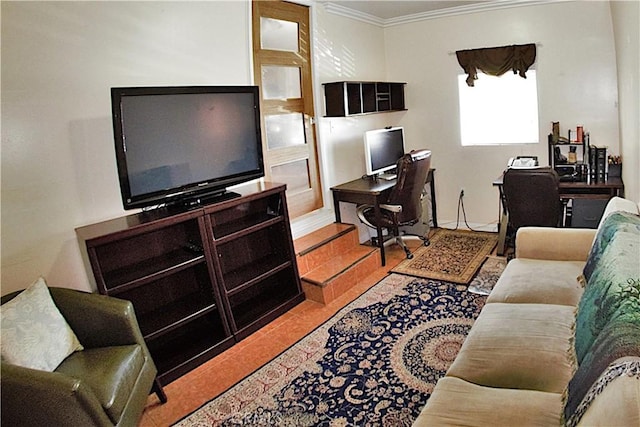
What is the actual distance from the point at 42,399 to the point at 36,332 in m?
0.43

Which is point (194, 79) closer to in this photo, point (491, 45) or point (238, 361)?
point (238, 361)

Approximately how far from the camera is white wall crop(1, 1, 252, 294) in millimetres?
2334

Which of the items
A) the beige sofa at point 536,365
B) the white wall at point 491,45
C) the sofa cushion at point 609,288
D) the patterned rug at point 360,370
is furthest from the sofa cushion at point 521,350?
the white wall at point 491,45

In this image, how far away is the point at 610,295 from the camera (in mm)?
1586

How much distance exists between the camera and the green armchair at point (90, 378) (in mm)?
1746

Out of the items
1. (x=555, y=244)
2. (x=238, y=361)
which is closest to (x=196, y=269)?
(x=238, y=361)

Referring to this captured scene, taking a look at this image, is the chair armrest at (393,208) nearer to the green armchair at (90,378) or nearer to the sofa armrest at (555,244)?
the sofa armrest at (555,244)

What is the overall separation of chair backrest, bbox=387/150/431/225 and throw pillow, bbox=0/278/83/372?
288cm

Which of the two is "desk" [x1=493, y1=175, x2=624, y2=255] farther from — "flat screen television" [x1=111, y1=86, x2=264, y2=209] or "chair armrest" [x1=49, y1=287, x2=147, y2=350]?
"chair armrest" [x1=49, y1=287, x2=147, y2=350]

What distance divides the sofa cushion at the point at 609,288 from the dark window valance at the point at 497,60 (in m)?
3.08

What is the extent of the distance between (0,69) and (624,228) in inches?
123

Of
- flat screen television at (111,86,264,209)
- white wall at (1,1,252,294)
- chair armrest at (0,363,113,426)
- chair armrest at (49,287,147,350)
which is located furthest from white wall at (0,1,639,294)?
chair armrest at (0,363,113,426)

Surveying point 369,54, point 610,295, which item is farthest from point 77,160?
point 369,54

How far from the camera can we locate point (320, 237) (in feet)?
13.4
